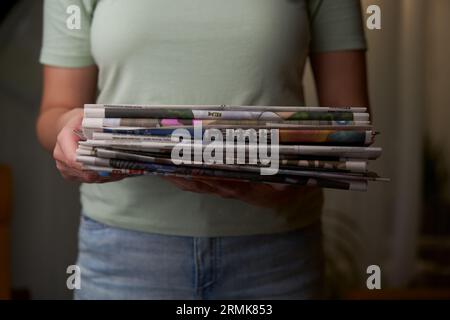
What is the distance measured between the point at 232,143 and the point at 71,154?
128 millimetres

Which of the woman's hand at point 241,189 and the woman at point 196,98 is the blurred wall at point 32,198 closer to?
the woman at point 196,98

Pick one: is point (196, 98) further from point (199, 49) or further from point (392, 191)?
point (392, 191)

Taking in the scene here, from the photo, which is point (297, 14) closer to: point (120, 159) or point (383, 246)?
point (120, 159)

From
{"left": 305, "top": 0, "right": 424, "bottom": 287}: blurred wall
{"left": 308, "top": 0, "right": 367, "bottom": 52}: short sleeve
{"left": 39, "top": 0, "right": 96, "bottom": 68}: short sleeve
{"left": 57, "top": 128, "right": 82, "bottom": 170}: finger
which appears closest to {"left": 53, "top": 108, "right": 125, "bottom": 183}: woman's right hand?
{"left": 57, "top": 128, "right": 82, "bottom": 170}: finger

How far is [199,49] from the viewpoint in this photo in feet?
1.57

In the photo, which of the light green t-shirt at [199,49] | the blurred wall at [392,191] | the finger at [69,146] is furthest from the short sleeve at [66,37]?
the blurred wall at [392,191]

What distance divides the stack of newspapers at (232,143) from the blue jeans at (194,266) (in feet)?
0.58

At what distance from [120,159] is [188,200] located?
0.54 ft

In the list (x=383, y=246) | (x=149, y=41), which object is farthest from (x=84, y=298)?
(x=383, y=246)

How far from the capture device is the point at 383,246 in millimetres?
1037

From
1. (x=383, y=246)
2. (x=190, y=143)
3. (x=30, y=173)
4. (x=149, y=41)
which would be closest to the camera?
(x=190, y=143)

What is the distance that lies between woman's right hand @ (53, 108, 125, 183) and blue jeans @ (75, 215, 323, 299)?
129 millimetres

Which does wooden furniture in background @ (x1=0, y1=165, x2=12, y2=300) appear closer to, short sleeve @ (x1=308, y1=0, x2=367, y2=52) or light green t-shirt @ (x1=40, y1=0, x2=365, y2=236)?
light green t-shirt @ (x1=40, y1=0, x2=365, y2=236)

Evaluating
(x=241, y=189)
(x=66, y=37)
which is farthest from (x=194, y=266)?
(x=66, y=37)
